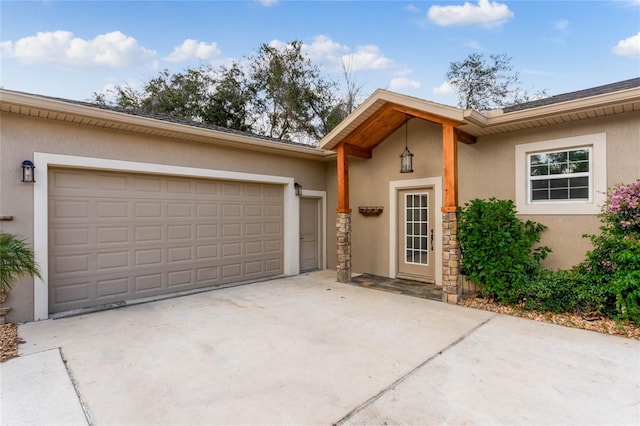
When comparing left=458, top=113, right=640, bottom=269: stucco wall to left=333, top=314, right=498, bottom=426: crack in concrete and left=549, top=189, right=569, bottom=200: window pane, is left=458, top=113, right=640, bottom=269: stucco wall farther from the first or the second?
left=333, top=314, right=498, bottom=426: crack in concrete

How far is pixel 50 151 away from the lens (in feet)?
15.7

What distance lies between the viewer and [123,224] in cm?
557

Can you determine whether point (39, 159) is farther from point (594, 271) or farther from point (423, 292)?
point (594, 271)

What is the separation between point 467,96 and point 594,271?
1274cm

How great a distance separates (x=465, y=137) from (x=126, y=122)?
5.96 metres

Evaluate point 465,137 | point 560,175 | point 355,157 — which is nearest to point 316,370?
point 465,137

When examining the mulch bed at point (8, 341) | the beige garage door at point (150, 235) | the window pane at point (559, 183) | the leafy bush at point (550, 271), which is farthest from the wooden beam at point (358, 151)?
the mulch bed at point (8, 341)

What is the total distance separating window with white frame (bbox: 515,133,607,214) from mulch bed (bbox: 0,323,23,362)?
24.7 ft

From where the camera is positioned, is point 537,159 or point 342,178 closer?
point 537,159

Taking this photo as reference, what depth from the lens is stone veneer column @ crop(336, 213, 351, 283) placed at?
23.2ft

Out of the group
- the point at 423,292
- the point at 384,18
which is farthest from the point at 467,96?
the point at 423,292

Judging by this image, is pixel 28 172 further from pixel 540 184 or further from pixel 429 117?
pixel 540 184

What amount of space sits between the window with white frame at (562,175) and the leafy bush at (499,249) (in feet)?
1.54

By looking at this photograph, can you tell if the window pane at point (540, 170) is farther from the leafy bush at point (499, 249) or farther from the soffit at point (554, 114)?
the leafy bush at point (499, 249)
